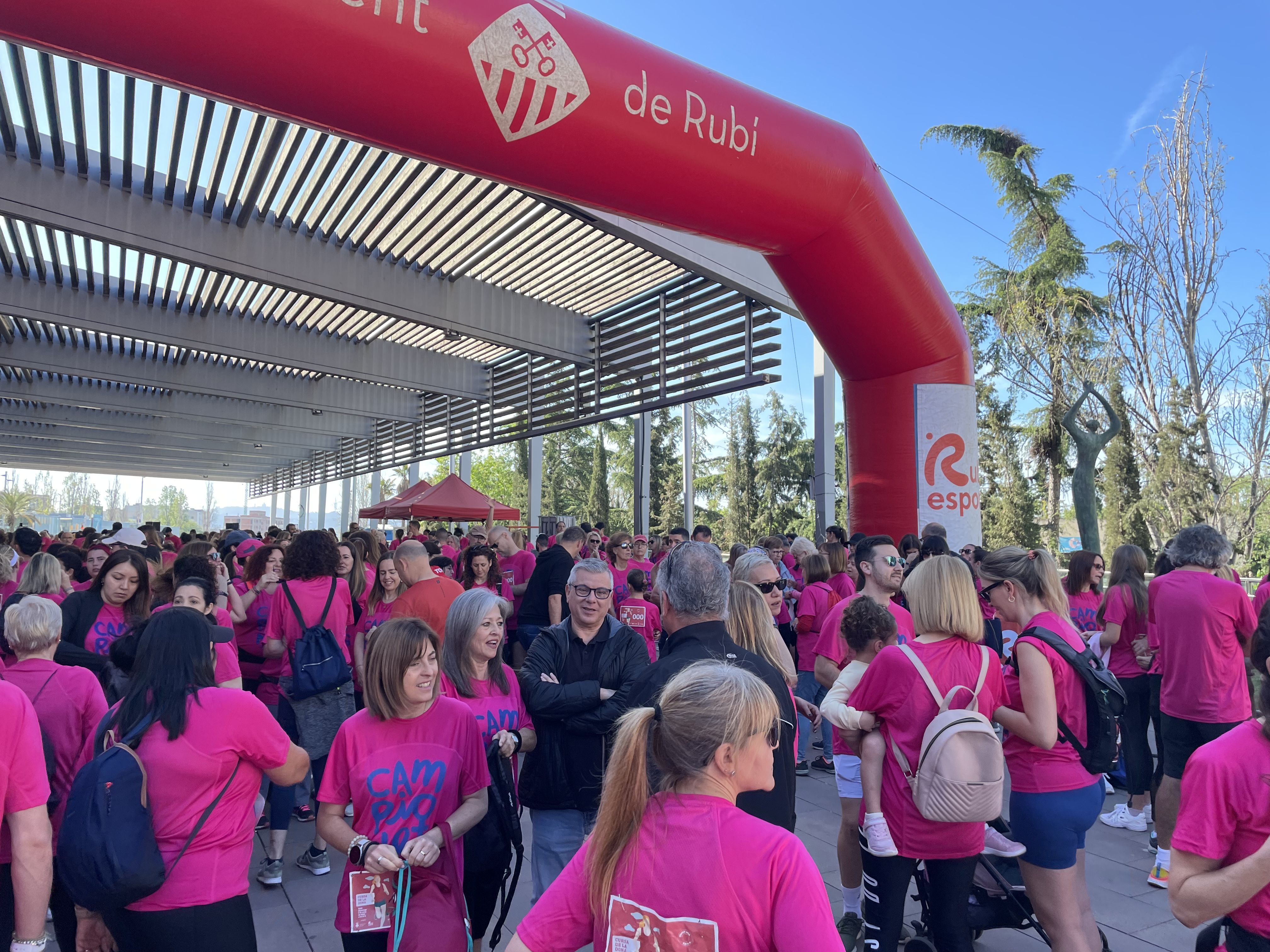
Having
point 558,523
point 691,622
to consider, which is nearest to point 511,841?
point 691,622

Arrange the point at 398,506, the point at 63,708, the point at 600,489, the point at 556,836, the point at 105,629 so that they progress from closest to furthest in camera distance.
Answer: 1. the point at 63,708
2. the point at 556,836
3. the point at 105,629
4. the point at 398,506
5. the point at 600,489

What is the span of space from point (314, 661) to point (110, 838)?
2.28 meters

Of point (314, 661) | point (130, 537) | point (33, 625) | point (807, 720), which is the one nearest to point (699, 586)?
point (33, 625)

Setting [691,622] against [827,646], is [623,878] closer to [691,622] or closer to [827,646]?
[691,622]

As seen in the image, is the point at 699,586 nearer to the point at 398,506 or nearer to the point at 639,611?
the point at 639,611

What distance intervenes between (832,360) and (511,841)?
699cm

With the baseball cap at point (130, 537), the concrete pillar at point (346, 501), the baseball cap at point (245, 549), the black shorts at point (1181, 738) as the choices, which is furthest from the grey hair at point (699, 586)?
the concrete pillar at point (346, 501)

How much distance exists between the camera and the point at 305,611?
435cm

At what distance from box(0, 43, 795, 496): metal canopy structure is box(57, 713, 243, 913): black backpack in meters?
5.68

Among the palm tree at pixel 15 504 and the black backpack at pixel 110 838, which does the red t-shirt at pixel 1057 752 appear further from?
the palm tree at pixel 15 504

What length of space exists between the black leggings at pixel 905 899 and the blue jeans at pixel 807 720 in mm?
2937

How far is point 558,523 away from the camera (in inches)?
545

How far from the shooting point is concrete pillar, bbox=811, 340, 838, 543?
11.1 metres

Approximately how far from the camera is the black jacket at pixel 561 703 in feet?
9.07
